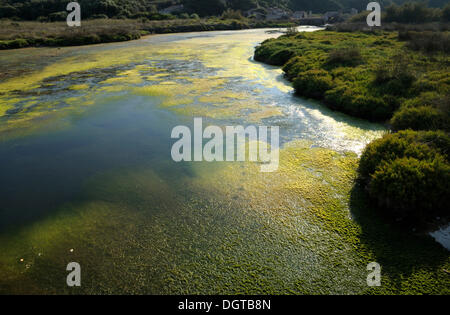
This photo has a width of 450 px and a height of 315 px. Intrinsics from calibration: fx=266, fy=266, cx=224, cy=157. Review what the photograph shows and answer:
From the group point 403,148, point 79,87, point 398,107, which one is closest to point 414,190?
point 403,148

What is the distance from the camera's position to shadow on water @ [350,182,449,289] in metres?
3.66

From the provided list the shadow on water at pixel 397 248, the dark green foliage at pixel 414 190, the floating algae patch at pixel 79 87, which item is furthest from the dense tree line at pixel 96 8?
the shadow on water at pixel 397 248

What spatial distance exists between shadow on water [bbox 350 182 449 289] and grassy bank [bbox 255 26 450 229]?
→ 1.05 ft

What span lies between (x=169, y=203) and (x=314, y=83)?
894 cm

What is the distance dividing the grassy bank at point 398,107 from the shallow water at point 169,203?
0.60 meters

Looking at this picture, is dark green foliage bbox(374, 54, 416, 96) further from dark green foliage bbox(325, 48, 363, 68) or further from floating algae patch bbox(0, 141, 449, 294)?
floating algae patch bbox(0, 141, 449, 294)

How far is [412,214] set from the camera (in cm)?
443

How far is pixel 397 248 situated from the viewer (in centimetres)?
396

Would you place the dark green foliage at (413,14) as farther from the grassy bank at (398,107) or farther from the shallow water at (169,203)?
the shallow water at (169,203)

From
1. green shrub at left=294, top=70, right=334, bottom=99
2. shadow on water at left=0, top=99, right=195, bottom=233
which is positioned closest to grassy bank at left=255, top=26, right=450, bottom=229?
green shrub at left=294, top=70, right=334, bottom=99

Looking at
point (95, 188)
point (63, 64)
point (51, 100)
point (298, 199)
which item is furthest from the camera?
point (63, 64)
